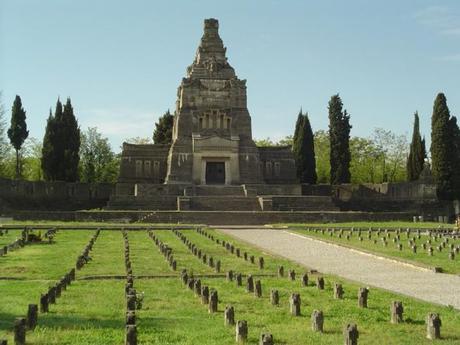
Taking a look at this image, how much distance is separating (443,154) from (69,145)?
37.6 m

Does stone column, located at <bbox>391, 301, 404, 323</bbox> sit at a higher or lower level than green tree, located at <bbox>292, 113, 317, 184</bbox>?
lower

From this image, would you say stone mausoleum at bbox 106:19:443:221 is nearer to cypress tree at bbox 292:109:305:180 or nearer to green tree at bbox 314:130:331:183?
cypress tree at bbox 292:109:305:180

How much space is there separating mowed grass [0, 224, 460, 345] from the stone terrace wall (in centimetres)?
4353

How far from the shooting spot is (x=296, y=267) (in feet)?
71.3

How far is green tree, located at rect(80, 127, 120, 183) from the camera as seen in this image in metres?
94.8

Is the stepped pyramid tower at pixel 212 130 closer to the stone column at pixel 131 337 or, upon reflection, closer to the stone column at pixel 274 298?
the stone column at pixel 274 298

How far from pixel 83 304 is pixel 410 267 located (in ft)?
39.5

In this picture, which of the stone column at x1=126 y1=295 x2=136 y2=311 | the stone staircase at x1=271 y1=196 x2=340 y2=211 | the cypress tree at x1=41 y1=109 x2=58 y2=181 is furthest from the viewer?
the cypress tree at x1=41 y1=109 x2=58 y2=181

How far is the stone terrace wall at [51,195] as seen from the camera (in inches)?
2429

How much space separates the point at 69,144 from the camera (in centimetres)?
7362

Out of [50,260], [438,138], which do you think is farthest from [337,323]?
[438,138]

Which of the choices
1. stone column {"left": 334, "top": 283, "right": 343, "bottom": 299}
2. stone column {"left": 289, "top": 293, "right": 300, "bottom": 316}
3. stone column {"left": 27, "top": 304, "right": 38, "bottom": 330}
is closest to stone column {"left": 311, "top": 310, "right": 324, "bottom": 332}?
stone column {"left": 289, "top": 293, "right": 300, "bottom": 316}

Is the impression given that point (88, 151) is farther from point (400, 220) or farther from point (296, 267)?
point (296, 267)

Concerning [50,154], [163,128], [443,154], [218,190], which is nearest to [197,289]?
[218,190]
